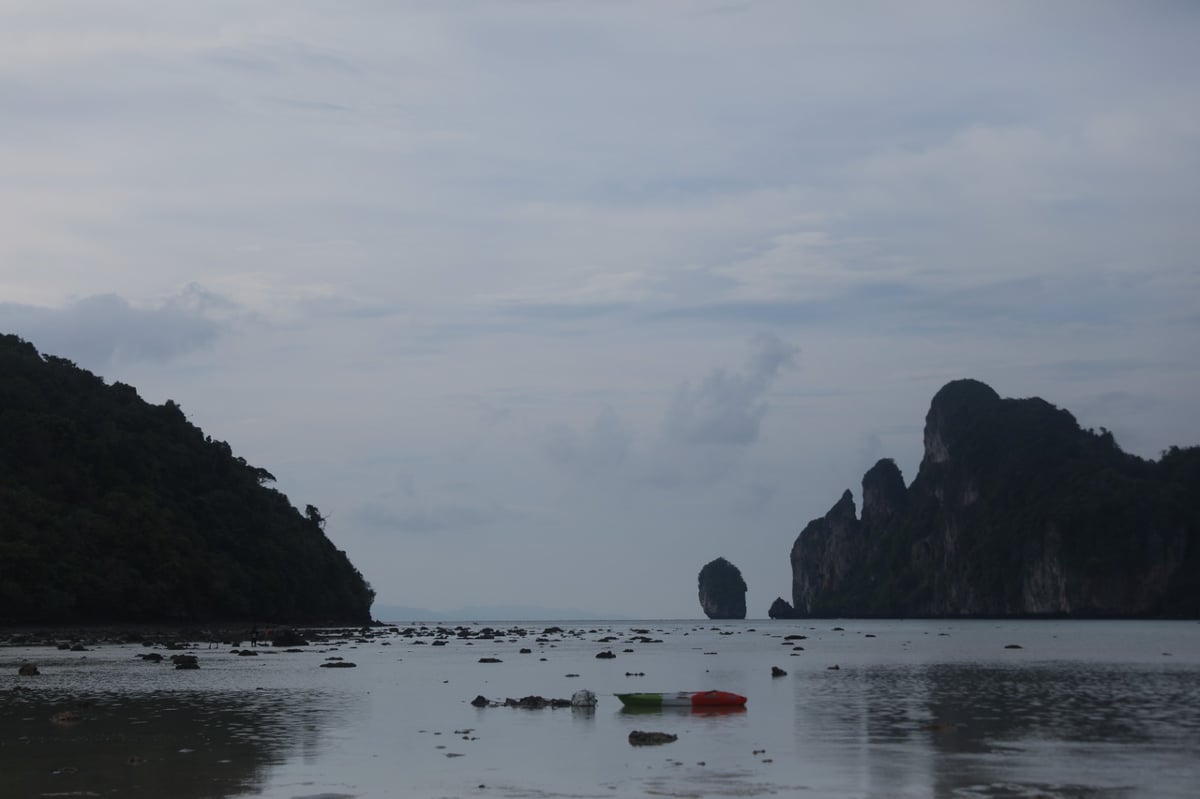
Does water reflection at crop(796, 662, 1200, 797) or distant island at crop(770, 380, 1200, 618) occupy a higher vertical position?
distant island at crop(770, 380, 1200, 618)

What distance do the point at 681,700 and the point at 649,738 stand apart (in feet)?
22.8

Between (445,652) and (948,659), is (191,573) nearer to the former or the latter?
(445,652)

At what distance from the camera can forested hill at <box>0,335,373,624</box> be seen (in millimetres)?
88062

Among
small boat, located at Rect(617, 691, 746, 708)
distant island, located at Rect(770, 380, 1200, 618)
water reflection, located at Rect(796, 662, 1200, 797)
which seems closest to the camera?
water reflection, located at Rect(796, 662, 1200, 797)

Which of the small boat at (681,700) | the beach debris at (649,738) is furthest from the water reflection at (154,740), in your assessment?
the small boat at (681,700)

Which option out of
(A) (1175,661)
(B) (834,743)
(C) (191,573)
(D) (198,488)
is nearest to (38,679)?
(B) (834,743)

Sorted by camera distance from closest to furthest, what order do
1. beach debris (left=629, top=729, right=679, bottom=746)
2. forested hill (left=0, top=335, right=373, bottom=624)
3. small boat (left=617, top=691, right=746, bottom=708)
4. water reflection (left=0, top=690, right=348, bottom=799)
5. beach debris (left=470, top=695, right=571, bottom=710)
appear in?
water reflection (left=0, top=690, right=348, bottom=799) → beach debris (left=629, top=729, right=679, bottom=746) → small boat (left=617, top=691, right=746, bottom=708) → beach debris (left=470, top=695, right=571, bottom=710) → forested hill (left=0, top=335, right=373, bottom=624)

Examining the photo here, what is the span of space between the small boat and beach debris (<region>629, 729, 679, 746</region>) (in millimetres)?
6196

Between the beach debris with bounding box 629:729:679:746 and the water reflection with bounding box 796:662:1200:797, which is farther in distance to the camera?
the beach debris with bounding box 629:729:679:746

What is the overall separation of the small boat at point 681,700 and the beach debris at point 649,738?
6.20 m

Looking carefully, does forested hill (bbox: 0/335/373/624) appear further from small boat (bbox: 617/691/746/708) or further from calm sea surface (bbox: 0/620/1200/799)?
small boat (bbox: 617/691/746/708)

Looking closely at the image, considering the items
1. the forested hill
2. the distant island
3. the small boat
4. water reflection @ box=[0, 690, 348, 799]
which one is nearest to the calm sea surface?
water reflection @ box=[0, 690, 348, 799]

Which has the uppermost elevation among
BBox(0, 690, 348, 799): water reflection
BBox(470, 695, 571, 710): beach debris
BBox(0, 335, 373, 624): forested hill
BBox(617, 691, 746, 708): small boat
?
BBox(0, 335, 373, 624): forested hill

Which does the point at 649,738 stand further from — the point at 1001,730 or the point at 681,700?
the point at 1001,730
